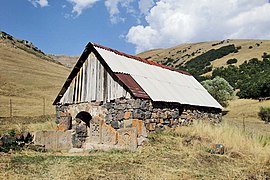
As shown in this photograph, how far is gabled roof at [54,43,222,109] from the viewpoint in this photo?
46.7 feet

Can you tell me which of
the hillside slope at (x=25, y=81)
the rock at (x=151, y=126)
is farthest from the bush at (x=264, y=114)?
the hillside slope at (x=25, y=81)

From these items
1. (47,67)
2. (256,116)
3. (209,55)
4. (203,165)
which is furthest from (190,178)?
(209,55)

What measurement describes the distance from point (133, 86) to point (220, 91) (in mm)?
25033

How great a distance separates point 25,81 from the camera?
1802 inches

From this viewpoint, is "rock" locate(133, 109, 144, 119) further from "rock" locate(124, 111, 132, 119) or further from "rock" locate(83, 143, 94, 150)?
"rock" locate(83, 143, 94, 150)

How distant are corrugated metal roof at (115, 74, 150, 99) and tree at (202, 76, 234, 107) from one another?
80.5 feet

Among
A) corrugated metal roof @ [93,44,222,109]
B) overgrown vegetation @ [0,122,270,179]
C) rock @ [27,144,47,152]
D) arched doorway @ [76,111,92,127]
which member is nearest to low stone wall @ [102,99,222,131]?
corrugated metal roof @ [93,44,222,109]

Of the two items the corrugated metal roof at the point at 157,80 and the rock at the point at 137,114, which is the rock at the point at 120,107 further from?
the corrugated metal roof at the point at 157,80

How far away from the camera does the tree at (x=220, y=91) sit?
122ft

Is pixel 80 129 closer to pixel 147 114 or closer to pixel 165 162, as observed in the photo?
pixel 147 114

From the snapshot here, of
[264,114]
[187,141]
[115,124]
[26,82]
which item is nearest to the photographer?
[187,141]

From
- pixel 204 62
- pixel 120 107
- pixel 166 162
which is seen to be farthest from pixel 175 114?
pixel 204 62

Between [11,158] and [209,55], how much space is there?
235 ft

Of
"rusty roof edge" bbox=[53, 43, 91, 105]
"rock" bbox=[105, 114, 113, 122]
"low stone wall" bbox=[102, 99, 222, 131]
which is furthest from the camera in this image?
"rusty roof edge" bbox=[53, 43, 91, 105]
